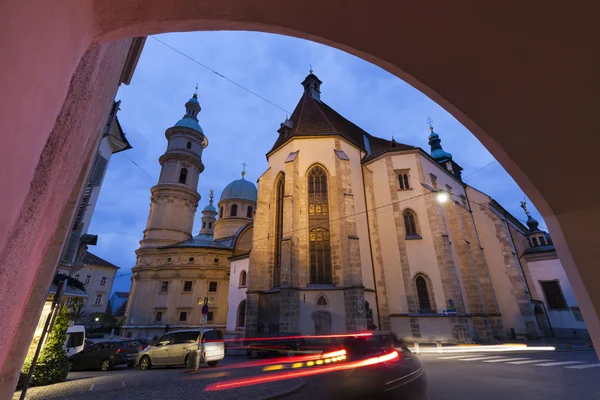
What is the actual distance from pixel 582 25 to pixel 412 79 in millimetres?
827

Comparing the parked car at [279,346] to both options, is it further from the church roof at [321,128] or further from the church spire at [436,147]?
the church spire at [436,147]

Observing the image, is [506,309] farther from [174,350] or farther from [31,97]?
[31,97]

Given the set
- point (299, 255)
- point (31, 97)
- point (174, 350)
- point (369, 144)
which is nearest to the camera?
point (31, 97)

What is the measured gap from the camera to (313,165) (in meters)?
20.5

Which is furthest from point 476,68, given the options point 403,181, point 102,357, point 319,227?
point 403,181

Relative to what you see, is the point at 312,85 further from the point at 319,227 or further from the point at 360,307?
the point at 360,307

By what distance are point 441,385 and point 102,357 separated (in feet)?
44.5

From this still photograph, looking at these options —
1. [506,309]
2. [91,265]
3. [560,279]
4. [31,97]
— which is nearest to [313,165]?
[506,309]

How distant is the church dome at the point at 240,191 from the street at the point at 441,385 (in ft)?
115

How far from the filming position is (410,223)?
19781 millimetres

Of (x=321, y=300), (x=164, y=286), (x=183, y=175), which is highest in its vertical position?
(x=183, y=175)

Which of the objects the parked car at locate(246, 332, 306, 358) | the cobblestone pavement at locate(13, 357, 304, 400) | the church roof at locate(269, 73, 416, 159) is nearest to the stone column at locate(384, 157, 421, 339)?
the church roof at locate(269, 73, 416, 159)

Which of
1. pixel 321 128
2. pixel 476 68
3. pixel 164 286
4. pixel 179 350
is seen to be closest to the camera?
pixel 476 68

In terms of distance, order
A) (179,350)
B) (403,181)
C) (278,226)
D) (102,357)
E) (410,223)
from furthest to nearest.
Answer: (403,181), (278,226), (410,223), (102,357), (179,350)
